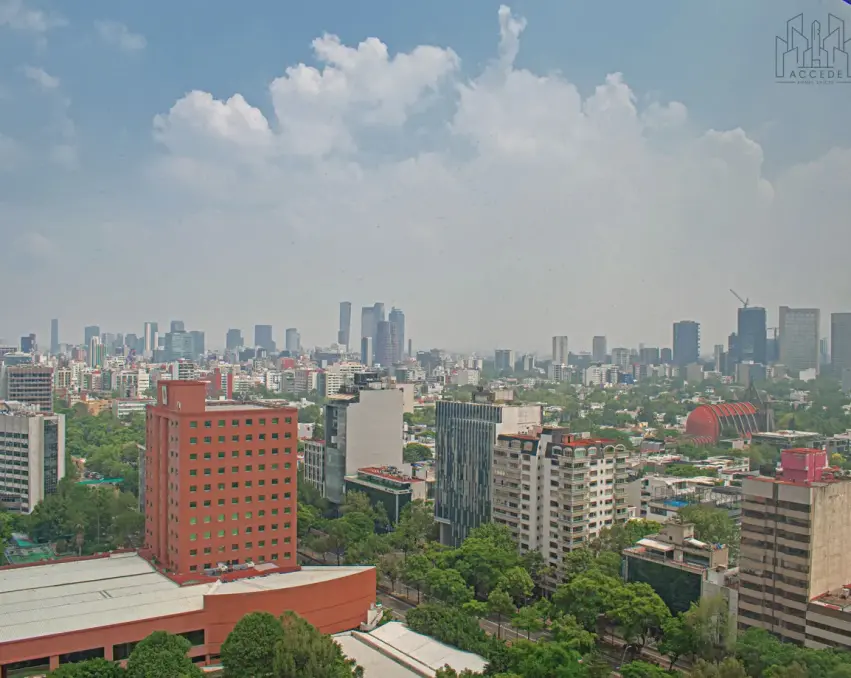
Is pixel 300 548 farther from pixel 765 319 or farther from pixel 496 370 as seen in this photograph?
pixel 765 319

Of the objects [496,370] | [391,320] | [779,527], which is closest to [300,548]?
[496,370]

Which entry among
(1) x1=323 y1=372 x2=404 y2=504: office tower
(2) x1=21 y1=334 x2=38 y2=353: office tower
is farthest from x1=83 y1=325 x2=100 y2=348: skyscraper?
(1) x1=323 y1=372 x2=404 y2=504: office tower

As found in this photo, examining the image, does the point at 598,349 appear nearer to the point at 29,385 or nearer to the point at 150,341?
the point at 29,385

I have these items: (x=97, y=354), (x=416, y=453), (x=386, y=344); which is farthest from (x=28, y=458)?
(x=97, y=354)

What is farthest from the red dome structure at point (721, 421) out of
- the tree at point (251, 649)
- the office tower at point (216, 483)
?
the tree at point (251, 649)

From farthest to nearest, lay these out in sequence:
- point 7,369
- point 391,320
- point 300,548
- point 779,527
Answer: point 391,320 → point 7,369 → point 300,548 → point 779,527

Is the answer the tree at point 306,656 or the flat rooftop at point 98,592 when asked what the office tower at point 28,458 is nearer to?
the flat rooftop at point 98,592

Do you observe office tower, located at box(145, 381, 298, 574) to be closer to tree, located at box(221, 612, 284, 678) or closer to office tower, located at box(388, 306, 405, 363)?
tree, located at box(221, 612, 284, 678)
